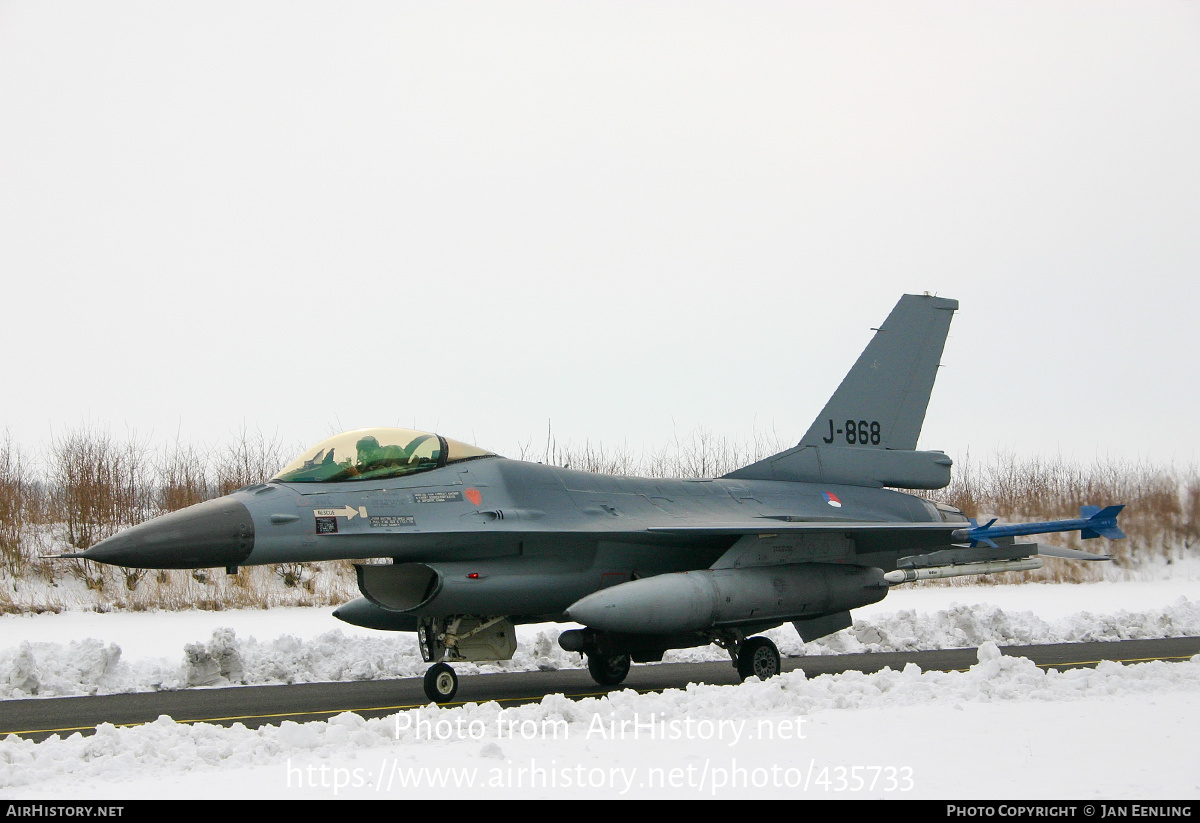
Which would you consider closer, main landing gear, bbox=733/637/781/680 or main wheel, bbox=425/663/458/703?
main wheel, bbox=425/663/458/703

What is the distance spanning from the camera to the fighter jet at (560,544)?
9.78 metres

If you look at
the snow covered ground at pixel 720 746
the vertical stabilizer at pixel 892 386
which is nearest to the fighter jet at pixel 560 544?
the vertical stabilizer at pixel 892 386

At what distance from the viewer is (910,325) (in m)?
15.0

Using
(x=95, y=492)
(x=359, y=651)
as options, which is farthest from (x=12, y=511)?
(x=359, y=651)

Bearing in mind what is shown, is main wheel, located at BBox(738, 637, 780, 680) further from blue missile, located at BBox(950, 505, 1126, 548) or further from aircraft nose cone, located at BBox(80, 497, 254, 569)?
aircraft nose cone, located at BBox(80, 497, 254, 569)

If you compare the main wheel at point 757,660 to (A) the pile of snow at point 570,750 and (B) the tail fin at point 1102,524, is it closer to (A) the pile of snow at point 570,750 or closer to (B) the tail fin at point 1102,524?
(A) the pile of snow at point 570,750

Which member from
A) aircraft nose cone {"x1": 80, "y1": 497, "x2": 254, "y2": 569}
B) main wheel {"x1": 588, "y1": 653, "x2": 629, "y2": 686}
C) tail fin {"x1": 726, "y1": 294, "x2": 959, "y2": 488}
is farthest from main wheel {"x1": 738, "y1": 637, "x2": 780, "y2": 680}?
aircraft nose cone {"x1": 80, "y1": 497, "x2": 254, "y2": 569}

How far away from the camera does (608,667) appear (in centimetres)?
Answer: 1162

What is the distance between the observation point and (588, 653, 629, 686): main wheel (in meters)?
11.5

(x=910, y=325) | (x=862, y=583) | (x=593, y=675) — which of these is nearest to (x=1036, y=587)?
(x=910, y=325)

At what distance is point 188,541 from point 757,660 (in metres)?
5.80

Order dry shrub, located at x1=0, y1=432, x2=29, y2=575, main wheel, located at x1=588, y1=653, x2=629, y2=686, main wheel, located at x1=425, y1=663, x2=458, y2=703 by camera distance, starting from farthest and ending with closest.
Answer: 1. dry shrub, located at x1=0, y1=432, x2=29, y2=575
2. main wheel, located at x1=588, y1=653, x2=629, y2=686
3. main wheel, located at x1=425, y1=663, x2=458, y2=703

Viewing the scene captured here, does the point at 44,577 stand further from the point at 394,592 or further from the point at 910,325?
the point at 910,325

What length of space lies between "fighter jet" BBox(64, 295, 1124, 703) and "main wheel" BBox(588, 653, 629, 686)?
24 millimetres
